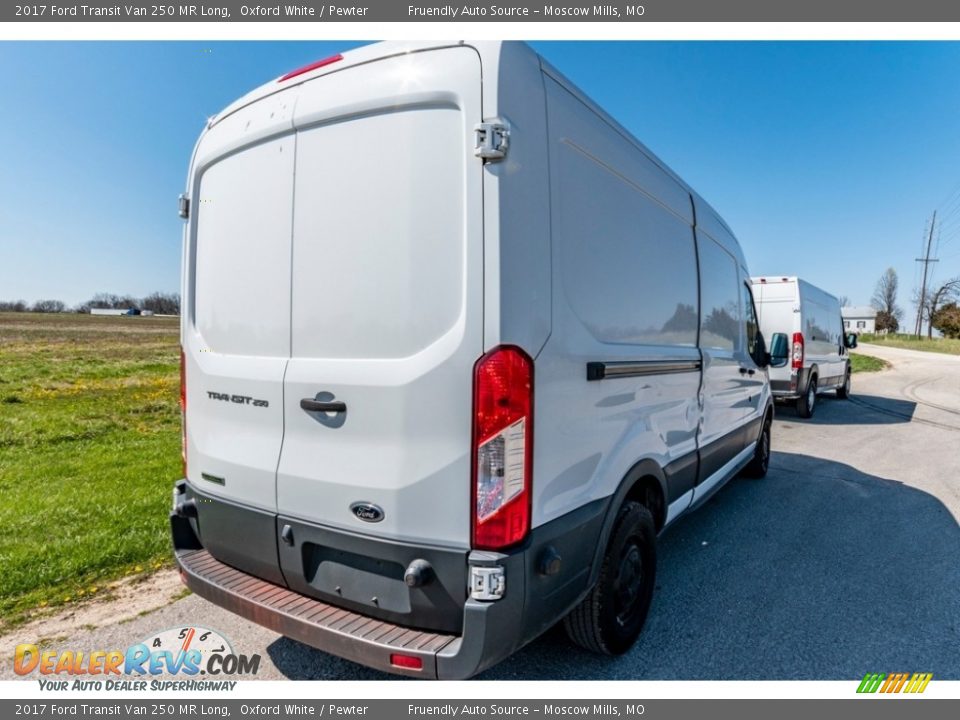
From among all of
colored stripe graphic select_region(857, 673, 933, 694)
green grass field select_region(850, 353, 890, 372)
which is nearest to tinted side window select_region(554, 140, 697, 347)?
colored stripe graphic select_region(857, 673, 933, 694)

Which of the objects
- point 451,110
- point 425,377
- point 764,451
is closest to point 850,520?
point 764,451

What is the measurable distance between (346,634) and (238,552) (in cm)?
80

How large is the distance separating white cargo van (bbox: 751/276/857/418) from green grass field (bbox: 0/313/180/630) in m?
9.06

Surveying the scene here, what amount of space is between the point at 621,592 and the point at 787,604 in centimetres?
129

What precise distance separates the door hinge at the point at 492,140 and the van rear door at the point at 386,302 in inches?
1.5

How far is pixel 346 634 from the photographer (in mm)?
1954

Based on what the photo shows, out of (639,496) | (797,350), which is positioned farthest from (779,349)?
(797,350)

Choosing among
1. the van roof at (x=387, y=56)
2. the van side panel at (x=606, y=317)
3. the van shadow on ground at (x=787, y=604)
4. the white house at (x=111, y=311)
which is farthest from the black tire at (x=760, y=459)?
the white house at (x=111, y=311)

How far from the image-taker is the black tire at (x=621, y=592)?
2.45m

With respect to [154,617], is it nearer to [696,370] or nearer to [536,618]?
[536,618]

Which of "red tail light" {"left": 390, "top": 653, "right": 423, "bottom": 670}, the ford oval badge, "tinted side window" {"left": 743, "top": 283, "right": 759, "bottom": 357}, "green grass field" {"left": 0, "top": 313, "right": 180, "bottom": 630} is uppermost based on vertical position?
"tinted side window" {"left": 743, "top": 283, "right": 759, "bottom": 357}

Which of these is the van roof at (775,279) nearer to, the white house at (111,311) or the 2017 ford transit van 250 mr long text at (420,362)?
the 2017 ford transit van 250 mr long text at (420,362)

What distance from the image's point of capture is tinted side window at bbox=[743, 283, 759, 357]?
482 centimetres

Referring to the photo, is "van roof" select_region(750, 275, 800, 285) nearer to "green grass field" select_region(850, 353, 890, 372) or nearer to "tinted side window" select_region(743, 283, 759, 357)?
"tinted side window" select_region(743, 283, 759, 357)
